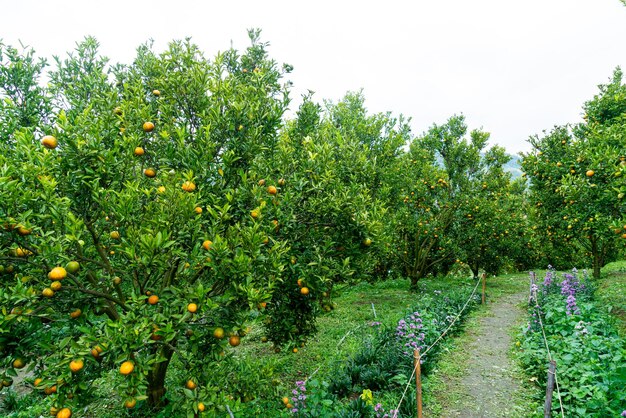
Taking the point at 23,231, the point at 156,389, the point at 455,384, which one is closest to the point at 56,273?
the point at 23,231

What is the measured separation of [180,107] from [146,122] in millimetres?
618

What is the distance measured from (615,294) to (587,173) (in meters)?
5.94

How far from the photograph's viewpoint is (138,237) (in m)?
3.28

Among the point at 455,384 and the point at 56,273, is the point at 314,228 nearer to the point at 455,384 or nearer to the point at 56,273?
the point at 56,273

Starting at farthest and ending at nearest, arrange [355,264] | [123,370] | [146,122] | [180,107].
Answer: [355,264] < [180,107] < [146,122] < [123,370]

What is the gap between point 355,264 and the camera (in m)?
4.95

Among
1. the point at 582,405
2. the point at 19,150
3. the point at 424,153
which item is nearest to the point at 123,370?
the point at 19,150

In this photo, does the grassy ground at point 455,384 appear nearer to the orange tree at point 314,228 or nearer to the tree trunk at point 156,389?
the orange tree at point 314,228

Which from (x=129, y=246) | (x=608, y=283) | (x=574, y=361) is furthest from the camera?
(x=608, y=283)

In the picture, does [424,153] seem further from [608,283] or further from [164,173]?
[164,173]

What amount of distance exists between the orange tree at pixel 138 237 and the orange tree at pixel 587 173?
5.89 m

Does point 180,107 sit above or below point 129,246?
above

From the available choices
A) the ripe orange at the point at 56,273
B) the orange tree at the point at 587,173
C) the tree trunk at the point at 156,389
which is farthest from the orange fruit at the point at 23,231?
the orange tree at the point at 587,173

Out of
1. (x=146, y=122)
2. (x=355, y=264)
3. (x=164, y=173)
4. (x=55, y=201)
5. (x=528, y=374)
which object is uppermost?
(x=146, y=122)
